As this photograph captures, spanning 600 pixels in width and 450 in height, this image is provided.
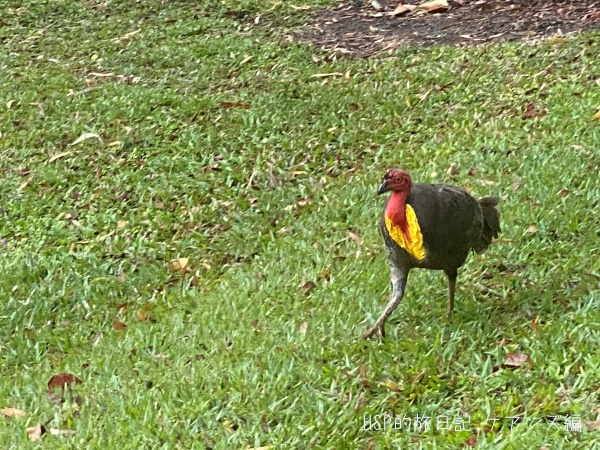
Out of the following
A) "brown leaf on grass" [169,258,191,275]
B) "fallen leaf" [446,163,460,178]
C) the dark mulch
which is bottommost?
"brown leaf on grass" [169,258,191,275]

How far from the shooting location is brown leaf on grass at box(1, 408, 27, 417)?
4035mm

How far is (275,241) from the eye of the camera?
5750 millimetres

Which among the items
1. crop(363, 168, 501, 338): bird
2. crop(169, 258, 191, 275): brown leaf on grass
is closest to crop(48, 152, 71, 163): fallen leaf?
crop(169, 258, 191, 275): brown leaf on grass

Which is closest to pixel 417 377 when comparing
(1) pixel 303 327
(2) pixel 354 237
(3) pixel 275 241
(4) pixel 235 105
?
(1) pixel 303 327

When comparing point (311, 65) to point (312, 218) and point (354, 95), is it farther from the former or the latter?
point (312, 218)

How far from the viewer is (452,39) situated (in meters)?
9.09

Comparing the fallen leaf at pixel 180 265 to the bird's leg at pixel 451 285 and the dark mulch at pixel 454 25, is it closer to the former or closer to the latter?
the bird's leg at pixel 451 285

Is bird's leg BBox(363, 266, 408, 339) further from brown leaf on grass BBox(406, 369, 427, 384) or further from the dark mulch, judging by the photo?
the dark mulch

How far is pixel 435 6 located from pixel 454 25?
1.92 feet

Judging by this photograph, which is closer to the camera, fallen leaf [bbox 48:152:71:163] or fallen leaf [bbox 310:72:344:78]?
fallen leaf [bbox 48:152:71:163]

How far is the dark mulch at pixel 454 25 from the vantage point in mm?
8961

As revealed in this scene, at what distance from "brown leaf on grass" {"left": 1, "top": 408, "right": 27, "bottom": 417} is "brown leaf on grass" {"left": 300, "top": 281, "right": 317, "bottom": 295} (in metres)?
1.73

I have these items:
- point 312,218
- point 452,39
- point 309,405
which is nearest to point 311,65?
point 452,39

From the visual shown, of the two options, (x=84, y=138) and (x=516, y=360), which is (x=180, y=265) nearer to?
(x=84, y=138)
